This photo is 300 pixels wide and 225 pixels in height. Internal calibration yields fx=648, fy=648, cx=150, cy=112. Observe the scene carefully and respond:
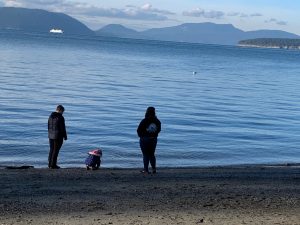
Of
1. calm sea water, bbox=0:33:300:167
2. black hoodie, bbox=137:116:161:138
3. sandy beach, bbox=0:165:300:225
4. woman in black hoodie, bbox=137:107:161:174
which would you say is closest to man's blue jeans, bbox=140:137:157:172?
woman in black hoodie, bbox=137:107:161:174

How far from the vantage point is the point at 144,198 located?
38.4 ft

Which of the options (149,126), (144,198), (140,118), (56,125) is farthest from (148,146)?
(140,118)

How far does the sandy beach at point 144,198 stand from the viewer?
10.1 metres

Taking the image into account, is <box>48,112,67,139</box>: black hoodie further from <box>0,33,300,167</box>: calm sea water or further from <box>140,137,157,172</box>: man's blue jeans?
<box>0,33,300,167</box>: calm sea water

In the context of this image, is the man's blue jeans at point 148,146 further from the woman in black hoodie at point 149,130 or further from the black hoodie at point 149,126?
the black hoodie at point 149,126

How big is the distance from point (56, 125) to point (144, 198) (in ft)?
15.8

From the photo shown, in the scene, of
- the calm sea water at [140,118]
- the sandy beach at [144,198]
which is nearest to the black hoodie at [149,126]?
the sandy beach at [144,198]

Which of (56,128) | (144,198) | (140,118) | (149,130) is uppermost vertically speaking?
(149,130)

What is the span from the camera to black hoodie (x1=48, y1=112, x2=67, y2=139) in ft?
51.9

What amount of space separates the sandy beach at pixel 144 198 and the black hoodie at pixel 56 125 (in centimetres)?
91

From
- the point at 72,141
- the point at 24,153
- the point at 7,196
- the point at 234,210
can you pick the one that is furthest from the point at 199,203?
the point at 72,141

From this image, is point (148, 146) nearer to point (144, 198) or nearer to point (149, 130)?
point (149, 130)

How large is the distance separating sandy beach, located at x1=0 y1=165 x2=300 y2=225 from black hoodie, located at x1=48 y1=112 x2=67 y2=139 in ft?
2.99

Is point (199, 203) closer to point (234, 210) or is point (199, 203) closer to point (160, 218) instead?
point (234, 210)
